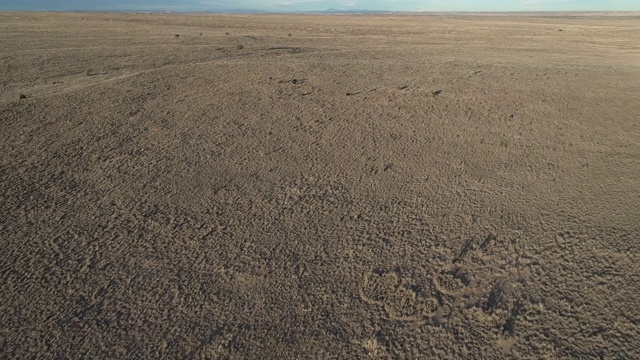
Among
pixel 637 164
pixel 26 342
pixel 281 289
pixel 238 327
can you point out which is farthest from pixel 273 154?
pixel 637 164

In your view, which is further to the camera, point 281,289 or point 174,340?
point 281,289

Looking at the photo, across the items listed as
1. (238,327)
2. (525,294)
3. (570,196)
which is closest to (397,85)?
(570,196)

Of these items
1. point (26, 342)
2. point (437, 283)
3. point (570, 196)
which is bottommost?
point (26, 342)

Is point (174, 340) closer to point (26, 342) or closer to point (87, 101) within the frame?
→ point (26, 342)

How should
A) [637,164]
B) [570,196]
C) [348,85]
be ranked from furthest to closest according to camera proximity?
[348,85] → [637,164] → [570,196]

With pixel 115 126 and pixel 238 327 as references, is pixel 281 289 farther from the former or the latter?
pixel 115 126

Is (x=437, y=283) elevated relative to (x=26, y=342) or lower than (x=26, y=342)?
elevated

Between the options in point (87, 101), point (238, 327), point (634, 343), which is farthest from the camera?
point (87, 101)
